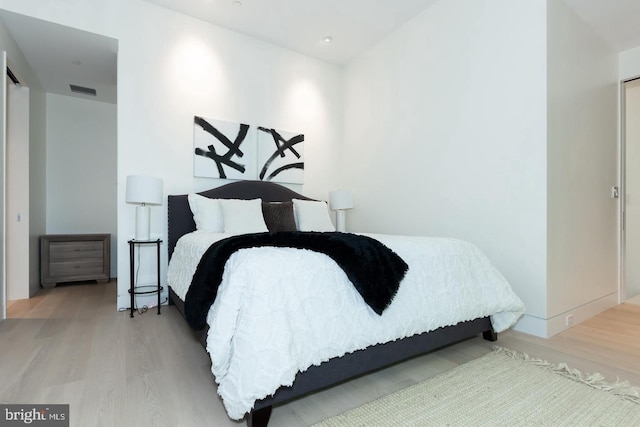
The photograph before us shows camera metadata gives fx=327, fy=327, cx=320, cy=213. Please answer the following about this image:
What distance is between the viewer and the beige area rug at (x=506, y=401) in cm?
142

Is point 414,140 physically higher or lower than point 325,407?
higher

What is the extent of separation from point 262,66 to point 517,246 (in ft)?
10.8

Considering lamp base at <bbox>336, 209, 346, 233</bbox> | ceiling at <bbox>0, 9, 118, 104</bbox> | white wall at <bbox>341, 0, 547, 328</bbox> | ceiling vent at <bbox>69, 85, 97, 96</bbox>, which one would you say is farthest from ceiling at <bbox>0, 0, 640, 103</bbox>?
lamp base at <bbox>336, 209, 346, 233</bbox>

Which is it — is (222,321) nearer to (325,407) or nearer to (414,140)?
(325,407)

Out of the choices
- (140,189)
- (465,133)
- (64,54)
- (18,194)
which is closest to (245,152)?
(140,189)

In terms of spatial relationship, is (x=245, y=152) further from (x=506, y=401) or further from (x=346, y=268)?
(x=506, y=401)

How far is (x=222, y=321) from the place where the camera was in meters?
1.33

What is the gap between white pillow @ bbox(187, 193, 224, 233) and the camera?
10.2ft

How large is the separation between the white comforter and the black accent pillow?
5.36 ft

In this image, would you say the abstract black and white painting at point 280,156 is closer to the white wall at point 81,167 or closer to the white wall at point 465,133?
the white wall at point 465,133

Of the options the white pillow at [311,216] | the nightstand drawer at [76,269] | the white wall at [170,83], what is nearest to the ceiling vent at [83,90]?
the white wall at [170,83]

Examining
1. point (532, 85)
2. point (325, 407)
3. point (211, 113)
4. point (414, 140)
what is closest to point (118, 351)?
point (325, 407)

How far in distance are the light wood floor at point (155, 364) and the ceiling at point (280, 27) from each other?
2.59 m

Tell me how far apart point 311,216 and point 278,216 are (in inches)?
14.4
